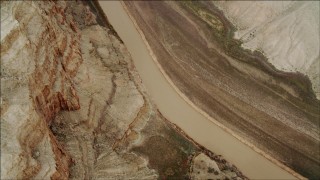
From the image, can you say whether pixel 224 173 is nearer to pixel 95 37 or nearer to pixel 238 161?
pixel 238 161

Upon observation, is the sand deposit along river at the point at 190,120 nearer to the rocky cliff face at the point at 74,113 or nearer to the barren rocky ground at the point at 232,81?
the barren rocky ground at the point at 232,81

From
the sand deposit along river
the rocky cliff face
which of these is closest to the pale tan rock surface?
the sand deposit along river

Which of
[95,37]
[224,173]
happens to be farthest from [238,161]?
[95,37]

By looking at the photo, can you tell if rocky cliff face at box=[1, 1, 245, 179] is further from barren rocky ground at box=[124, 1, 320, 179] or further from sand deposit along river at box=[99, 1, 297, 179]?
barren rocky ground at box=[124, 1, 320, 179]

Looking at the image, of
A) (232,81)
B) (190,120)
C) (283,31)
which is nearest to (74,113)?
(190,120)

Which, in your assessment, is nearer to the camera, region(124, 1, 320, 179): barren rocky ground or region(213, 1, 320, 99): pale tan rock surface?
region(124, 1, 320, 179): barren rocky ground

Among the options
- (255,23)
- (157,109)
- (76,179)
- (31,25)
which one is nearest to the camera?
(76,179)
